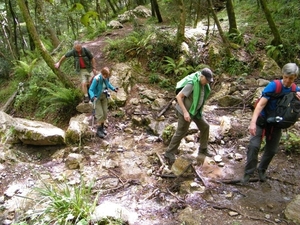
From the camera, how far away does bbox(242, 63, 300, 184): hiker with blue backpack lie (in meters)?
3.54

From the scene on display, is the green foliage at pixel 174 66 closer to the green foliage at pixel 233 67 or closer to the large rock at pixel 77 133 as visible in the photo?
the green foliage at pixel 233 67

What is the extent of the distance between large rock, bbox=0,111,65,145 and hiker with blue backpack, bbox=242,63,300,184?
4.46 metres

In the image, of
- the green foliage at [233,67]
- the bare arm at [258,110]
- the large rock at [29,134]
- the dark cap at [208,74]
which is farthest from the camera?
the green foliage at [233,67]

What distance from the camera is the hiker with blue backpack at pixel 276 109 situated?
354 centimetres

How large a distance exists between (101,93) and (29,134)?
1993 mm

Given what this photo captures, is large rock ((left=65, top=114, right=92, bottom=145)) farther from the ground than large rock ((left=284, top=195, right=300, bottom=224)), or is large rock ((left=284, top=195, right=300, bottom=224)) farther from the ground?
large rock ((left=65, top=114, right=92, bottom=145))

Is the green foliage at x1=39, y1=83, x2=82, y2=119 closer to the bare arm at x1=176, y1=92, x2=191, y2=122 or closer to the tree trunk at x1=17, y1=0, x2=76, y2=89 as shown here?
the tree trunk at x1=17, y1=0, x2=76, y2=89

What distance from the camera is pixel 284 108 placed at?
3.58 meters

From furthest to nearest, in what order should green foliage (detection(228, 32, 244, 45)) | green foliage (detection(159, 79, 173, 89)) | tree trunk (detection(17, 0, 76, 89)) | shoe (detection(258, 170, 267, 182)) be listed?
green foliage (detection(228, 32, 244, 45)), green foliage (detection(159, 79, 173, 89)), tree trunk (detection(17, 0, 76, 89)), shoe (detection(258, 170, 267, 182))

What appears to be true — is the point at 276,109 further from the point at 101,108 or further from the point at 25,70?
the point at 25,70

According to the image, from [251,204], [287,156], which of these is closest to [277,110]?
[251,204]

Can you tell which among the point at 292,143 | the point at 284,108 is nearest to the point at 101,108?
the point at 284,108

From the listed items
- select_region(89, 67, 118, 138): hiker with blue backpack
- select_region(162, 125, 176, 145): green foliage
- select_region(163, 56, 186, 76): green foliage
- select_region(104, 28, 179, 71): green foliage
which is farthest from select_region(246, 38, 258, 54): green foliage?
select_region(89, 67, 118, 138): hiker with blue backpack

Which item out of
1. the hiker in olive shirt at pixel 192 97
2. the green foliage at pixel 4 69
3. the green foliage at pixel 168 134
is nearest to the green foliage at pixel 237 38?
the green foliage at pixel 168 134
